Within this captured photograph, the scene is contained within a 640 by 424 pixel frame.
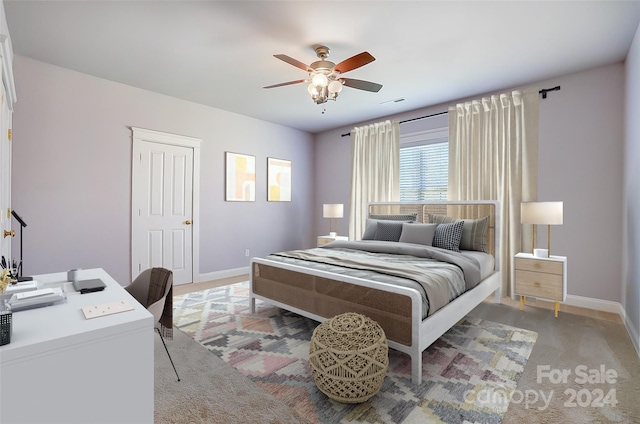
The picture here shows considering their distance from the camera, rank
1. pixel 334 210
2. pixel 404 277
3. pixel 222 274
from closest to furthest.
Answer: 1. pixel 404 277
2. pixel 222 274
3. pixel 334 210

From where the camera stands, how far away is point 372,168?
519cm

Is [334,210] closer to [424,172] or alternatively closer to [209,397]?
[424,172]

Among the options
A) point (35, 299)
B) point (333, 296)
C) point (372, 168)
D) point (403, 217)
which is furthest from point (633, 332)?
point (35, 299)

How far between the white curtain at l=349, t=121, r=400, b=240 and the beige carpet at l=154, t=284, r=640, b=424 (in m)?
2.90

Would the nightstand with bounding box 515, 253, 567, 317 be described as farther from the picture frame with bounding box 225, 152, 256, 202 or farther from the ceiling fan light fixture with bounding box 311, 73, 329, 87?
the picture frame with bounding box 225, 152, 256, 202

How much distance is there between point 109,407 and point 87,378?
5.2 inches

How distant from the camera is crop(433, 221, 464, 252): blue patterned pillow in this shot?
11.3 ft

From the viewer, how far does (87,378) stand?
39.5 inches

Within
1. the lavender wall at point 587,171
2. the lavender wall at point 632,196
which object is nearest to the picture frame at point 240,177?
the lavender wall at point 587,171

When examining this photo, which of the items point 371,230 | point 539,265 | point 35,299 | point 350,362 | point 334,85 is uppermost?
point 334,85

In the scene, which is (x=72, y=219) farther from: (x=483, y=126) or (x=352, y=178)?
(x=483, y=126)

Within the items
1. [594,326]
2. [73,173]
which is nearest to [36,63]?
[73,173]

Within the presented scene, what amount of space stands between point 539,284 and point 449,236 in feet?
3.23

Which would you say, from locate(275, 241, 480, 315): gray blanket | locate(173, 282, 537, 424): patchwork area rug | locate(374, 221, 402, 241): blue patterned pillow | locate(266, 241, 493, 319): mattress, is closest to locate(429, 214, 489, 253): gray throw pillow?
locate(266, 241, 493, 319): mattress
